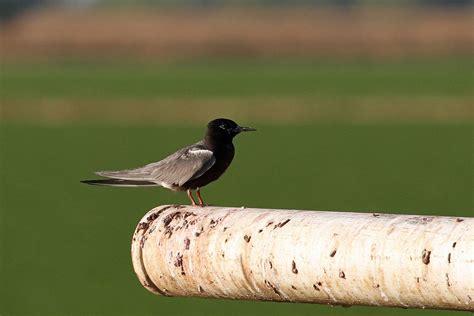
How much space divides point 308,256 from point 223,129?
2.07 m

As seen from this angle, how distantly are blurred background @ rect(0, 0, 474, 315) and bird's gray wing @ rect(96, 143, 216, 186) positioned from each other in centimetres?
712

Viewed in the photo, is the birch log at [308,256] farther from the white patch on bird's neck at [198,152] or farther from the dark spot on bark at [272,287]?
the white patch on bird's neck at [198,152]

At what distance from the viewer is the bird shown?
6.36 metres

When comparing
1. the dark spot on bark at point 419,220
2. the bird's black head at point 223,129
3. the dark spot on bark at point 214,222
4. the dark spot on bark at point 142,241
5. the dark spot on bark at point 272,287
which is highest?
the bird's black head at point 223,129

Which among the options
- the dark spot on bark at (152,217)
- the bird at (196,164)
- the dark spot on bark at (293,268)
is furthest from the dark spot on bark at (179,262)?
the bird at (196,164)

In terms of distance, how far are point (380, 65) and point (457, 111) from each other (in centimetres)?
3805

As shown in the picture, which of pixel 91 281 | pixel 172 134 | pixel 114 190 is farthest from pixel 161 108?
pixel 91 281

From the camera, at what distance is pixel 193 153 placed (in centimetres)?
659

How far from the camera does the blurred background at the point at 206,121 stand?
19672mm

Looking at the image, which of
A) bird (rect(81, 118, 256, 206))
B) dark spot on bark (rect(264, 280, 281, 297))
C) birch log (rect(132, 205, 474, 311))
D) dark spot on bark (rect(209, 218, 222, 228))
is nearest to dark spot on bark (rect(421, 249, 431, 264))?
birch log (rect(132, 205, 474, 311))

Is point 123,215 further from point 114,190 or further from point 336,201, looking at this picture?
point 114,190

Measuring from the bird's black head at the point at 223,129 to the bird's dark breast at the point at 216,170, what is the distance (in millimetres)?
64

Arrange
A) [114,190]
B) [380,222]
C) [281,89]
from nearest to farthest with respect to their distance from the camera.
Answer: [380,222] → [114,190] → [281,89]

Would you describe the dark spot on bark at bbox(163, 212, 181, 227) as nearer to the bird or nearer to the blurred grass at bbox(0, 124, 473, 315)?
the bird
